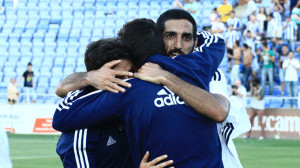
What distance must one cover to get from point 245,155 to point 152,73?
10.6m

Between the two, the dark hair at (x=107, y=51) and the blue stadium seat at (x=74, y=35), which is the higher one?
the dark hair at (x=107, y=51)

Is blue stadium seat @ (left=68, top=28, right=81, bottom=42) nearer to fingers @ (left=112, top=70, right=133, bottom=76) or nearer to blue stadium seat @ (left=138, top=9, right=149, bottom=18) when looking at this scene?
blue stadium seat @ (left=138, top=9, right=149, bottom=18)

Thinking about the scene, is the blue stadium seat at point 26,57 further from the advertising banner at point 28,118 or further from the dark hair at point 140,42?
the dark hair at point 140,42

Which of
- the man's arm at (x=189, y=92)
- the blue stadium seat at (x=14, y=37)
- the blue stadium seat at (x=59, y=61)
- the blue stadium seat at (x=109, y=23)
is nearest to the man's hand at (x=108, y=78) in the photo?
the man's arm at (x=189, y=92)

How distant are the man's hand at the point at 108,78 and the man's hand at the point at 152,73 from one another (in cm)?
6

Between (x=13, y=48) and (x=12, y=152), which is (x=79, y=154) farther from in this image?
(x=13, y=48)

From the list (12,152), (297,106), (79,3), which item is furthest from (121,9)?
(12,152)

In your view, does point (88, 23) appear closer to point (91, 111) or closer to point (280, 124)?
point (280, 124)

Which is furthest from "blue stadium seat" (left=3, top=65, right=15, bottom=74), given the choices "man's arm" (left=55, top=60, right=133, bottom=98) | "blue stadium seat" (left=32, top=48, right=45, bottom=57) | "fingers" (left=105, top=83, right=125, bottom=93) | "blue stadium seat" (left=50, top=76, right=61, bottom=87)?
"fingers" (left=105, top=83, right=125, bottom=93)

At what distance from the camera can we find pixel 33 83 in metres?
26.0

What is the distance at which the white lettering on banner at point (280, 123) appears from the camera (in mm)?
20297

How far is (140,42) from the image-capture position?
12.5ft

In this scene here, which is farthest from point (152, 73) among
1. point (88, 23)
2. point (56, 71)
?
point (88, 23)

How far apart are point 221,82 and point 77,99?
901mm
